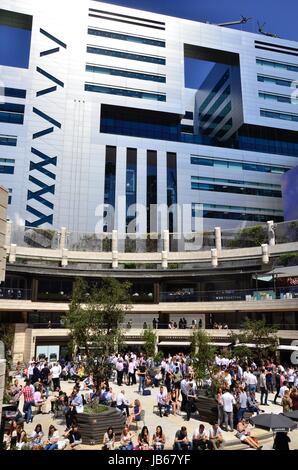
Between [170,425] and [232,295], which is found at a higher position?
[232,295]

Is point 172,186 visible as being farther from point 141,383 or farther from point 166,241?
point 141,383

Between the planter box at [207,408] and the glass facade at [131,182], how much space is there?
1679 inches

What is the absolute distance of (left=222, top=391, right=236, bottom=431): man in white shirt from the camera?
45.6ft

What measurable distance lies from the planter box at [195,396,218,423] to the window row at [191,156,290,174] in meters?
49.7

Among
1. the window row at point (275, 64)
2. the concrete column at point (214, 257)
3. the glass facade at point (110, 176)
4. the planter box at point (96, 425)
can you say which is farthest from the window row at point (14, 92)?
the planter box at point (96, 425)

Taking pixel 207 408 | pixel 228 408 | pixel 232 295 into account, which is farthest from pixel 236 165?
pixel 228 408

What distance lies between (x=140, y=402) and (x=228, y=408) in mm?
4809

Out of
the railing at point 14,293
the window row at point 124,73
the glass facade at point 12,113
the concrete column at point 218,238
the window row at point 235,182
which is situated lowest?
the railing at point 14,293

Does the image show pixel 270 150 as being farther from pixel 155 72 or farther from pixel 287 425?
pixel 287 425

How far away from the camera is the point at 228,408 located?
552 inches

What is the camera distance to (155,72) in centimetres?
6456

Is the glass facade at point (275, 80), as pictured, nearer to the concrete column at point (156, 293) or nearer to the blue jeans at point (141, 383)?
the concrete column at point (156, 293)

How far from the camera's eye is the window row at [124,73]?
61750 millimetres

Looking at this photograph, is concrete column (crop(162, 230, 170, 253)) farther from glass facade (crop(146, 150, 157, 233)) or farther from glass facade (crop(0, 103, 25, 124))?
glass facade (crop(0, 103, 25, 124))
